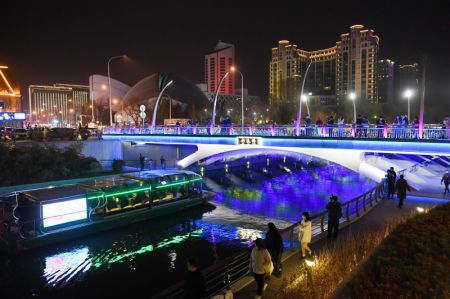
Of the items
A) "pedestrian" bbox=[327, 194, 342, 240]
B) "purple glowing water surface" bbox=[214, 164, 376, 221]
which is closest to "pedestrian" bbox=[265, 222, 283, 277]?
"pedestrian" bbox=[327, 194, 342, 240]

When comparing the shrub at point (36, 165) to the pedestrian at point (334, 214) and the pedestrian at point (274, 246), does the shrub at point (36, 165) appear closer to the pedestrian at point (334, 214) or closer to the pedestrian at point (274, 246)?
the pedestrian at point (334, 214)

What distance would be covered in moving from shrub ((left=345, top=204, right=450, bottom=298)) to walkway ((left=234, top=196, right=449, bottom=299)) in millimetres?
3224

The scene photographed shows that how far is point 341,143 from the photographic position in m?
28.8

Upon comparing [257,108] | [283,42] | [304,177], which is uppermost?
[283,42]

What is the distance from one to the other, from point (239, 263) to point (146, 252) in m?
7.24

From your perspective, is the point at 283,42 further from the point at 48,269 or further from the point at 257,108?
the point at 48,269

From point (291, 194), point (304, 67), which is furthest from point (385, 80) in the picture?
point (291, 194)

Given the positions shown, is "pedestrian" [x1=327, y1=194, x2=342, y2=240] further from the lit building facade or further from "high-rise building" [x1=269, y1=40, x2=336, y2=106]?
"high-rise building" [x1=269, y1=40, x2=336, y2=106]

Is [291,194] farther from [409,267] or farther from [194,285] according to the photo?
[409,267]

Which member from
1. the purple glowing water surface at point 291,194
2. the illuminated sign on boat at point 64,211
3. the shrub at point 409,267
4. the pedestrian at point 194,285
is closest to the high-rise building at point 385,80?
the purple glowing water surface at point 291,194

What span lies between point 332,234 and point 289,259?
3634 millimetres

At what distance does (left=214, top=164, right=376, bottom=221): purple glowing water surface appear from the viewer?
1211 inches

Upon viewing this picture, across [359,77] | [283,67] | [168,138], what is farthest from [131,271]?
[283,67]

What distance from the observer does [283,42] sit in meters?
152
